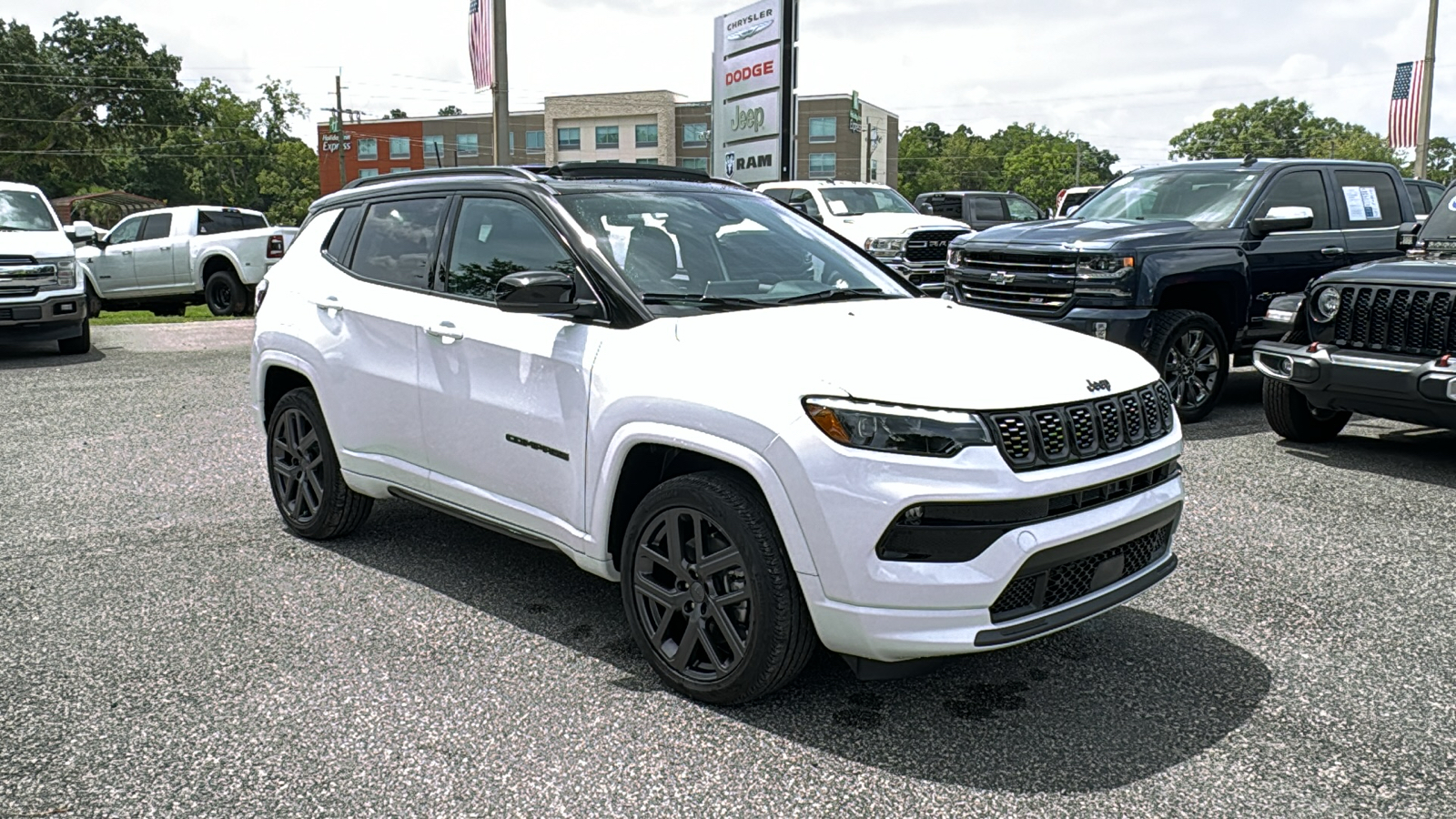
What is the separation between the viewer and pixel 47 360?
1303 centimetres

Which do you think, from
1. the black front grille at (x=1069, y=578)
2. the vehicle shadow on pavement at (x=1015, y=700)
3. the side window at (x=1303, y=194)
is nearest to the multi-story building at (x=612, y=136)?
the side window at (x=1303, y=194)

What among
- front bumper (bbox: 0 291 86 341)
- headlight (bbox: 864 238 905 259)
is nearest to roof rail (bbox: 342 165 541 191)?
front bumper (bbox: 0 291 86 341)

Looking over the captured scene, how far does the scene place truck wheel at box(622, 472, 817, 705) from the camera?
11.1 feet

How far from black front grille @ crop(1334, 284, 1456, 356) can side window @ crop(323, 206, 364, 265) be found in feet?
19.1

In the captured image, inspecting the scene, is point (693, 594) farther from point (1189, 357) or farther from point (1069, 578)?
point (1189, 357)

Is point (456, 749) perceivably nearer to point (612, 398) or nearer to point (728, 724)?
point (728, 724)

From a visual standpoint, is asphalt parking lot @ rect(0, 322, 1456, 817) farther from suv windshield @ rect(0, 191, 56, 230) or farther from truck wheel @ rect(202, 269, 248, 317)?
truck wheel @ rect(202, 269, 248, 317)

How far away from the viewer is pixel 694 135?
80688 millimetres

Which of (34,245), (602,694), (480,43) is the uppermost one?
(480,43)

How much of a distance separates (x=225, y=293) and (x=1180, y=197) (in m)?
14.9

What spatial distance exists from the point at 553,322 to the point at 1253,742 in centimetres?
264

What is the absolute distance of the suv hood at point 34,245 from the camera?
Answer: 41.5 feet

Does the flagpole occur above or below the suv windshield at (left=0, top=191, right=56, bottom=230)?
above

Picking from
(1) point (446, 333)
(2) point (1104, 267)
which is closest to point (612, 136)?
(2) point (1104, 267)
